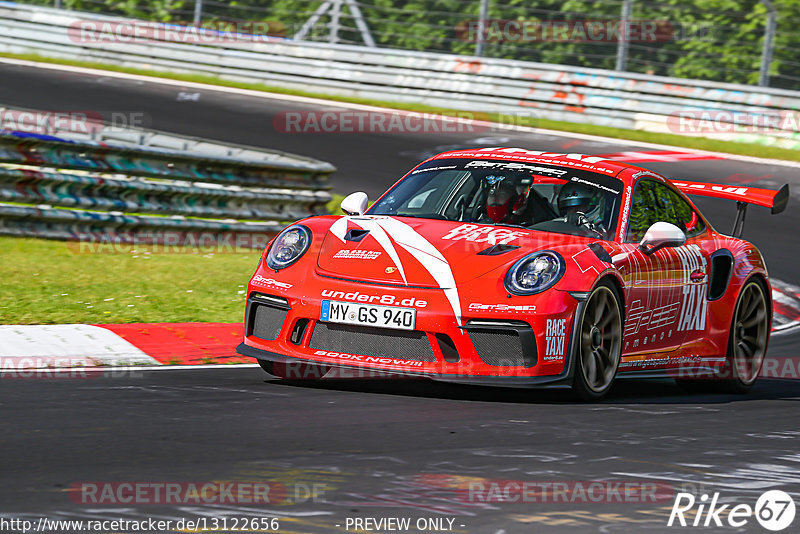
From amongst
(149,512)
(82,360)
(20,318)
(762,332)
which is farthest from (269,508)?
(762,332)

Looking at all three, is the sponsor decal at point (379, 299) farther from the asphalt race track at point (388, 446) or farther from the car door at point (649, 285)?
the car door at point (649, 285)

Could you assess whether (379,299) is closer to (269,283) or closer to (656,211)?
(269,283)

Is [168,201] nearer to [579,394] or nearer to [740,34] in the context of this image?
[579,394]

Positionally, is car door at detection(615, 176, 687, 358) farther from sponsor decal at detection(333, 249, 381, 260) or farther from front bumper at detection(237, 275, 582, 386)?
sponsor decal at detection(333, 249, 381, 260)

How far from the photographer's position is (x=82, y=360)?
22.7 ft

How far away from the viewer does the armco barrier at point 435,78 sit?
61.2ft

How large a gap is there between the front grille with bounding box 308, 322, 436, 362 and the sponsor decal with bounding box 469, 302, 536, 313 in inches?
11.0

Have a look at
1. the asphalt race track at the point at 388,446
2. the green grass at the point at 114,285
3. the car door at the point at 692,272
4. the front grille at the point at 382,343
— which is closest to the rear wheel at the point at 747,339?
the asphalt race track at the point at 388,446

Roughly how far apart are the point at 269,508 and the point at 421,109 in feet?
55.1

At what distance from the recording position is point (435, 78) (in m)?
20.6

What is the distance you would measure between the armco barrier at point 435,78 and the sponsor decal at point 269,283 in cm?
1323

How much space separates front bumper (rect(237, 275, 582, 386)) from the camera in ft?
20.0

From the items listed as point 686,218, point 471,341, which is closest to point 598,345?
point 471,341

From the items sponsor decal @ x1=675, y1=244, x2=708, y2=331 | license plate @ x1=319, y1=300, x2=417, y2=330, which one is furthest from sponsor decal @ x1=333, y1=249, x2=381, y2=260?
sponsor decal @ x1=675, y1=244, x2=708, y2=331
